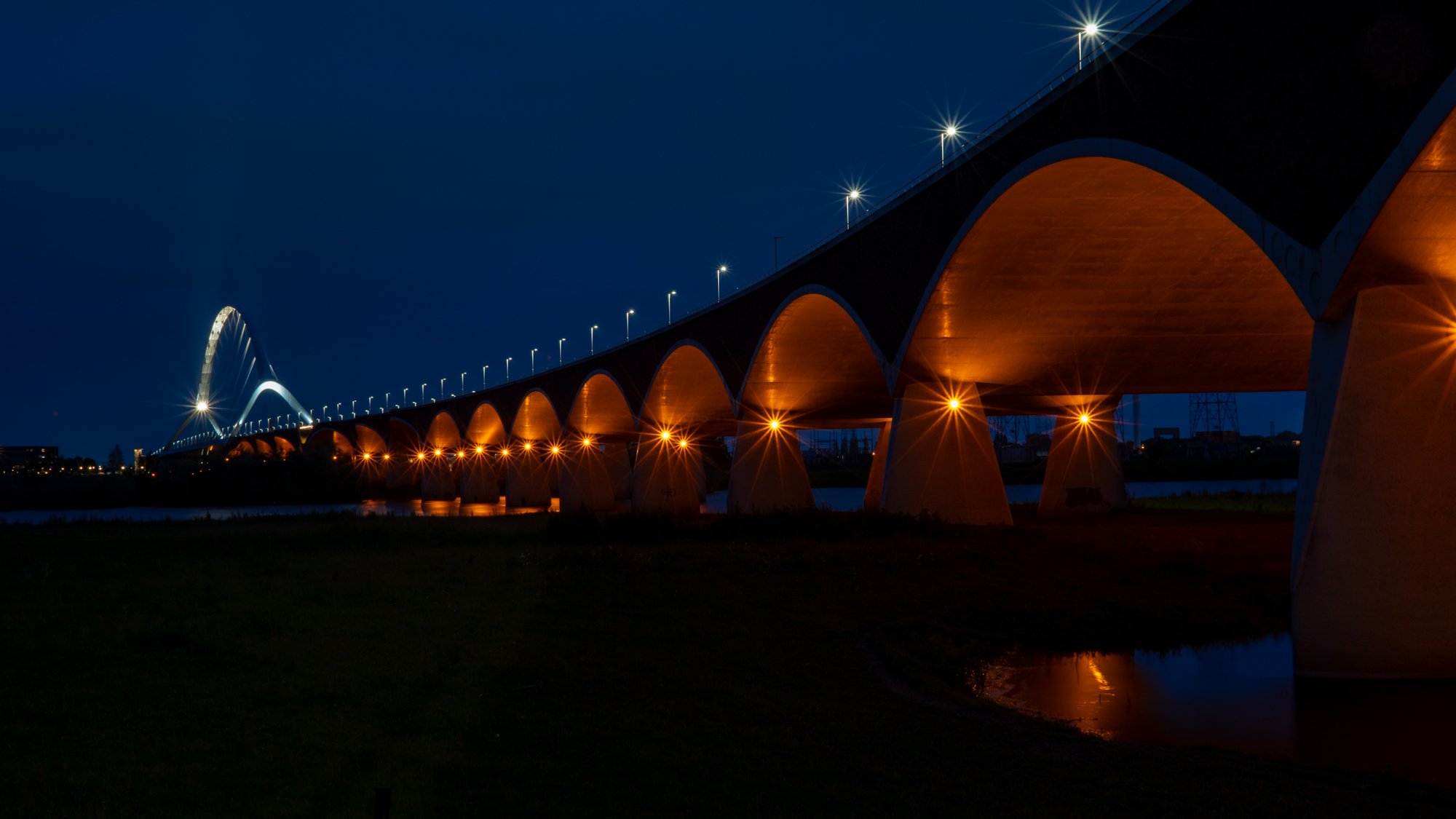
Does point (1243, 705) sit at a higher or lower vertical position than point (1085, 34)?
lower

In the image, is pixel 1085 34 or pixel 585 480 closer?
pixel 1085 34

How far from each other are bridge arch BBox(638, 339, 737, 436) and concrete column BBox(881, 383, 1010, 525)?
66.5 ft

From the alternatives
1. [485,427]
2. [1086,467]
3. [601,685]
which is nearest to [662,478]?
[1086,467]

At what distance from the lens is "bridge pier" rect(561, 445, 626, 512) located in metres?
83.3

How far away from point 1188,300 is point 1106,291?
2791 millimetres

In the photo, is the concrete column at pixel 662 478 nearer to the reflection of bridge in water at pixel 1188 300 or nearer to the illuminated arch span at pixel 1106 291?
the reflection of bridge in water at pixel 1188 300

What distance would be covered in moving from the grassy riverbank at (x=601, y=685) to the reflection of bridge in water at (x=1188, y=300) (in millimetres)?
5820

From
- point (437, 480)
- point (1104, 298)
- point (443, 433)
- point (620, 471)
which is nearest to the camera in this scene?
point (1104, 298)

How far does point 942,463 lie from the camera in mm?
37188

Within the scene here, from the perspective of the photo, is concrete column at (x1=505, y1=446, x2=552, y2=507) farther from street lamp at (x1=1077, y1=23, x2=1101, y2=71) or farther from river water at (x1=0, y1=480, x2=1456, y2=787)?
river water at (x1=0, y1=480, x2=1456, y2=787)

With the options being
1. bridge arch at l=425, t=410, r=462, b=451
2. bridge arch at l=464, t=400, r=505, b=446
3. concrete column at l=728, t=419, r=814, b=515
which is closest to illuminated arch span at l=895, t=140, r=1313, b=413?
concrete column at l=728, t=419, r=814, b=515

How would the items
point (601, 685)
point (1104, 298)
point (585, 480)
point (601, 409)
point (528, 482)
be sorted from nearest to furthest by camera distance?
point (601, 685), point (1104, 298), point (601, 409), point (585, 480), point (528, 482)

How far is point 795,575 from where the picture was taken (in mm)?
23609

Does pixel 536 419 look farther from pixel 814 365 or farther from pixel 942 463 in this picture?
pixel 942 463
